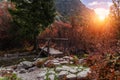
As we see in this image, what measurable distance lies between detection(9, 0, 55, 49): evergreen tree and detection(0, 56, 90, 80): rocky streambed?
718 centimetres

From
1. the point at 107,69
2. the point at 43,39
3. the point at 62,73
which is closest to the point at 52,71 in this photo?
the point at 62,73

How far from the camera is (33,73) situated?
461 inches

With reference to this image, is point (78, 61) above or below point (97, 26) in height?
below

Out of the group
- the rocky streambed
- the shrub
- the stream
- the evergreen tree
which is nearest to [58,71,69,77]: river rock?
the rocky streambed

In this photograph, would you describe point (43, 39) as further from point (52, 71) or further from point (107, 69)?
point (107, 69)

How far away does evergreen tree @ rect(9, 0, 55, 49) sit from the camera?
2019 cm

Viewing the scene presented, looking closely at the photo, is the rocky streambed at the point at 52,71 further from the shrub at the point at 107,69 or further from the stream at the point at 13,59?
the stream at the point at 13,59

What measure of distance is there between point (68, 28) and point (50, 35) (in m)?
1.95

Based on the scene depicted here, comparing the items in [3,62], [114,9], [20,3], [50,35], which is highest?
[20,3]

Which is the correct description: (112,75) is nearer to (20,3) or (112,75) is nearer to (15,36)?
(20,3)

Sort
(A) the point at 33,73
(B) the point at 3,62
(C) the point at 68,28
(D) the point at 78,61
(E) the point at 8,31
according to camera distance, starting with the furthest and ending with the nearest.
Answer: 1. (C) the point at 68,28
2. (E) the point at 8,31
3. (B) the point at 3,62
4. (D) the point at 78,61
5. (A) the point at 33,73

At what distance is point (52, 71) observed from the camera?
11.0 meters

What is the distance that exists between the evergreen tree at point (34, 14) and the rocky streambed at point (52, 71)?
718 cm

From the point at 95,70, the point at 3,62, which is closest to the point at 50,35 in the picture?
the point at 3,62
